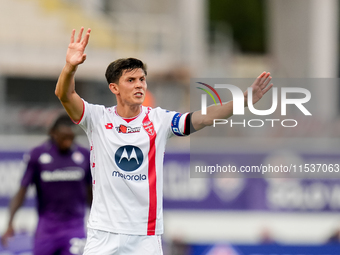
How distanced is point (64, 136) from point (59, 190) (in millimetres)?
611

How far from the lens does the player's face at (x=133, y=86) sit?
184 inches

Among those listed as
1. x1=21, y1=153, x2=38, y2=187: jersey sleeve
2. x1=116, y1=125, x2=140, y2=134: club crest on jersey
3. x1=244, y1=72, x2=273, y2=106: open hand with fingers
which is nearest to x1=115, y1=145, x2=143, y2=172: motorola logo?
x1=116, y1=125, x2=140, y2=134: club crest on jersey

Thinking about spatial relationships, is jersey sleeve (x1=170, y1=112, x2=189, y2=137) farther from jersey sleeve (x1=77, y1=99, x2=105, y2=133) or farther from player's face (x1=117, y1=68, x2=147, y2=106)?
jersey sleeve (x1=77, y1=99, x2=105, y2=133)

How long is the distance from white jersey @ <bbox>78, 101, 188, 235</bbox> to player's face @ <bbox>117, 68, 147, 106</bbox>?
19 centimetres

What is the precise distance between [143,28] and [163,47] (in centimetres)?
109

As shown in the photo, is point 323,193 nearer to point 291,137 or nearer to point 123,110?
point 291,137

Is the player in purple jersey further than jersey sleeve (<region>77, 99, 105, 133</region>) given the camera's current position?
Yes

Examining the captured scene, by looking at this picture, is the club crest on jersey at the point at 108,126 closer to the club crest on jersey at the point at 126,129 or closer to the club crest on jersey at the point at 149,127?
the club crest on jersey at the point at 126,129

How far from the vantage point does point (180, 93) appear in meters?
17.3

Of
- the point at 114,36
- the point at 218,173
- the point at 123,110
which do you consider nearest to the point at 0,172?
the point at 218,173

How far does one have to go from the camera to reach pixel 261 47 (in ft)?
170

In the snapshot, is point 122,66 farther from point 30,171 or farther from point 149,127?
point 30,171

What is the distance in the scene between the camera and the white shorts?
15.0 ft

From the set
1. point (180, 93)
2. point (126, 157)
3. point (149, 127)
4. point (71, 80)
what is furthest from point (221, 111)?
point (180, 93)
